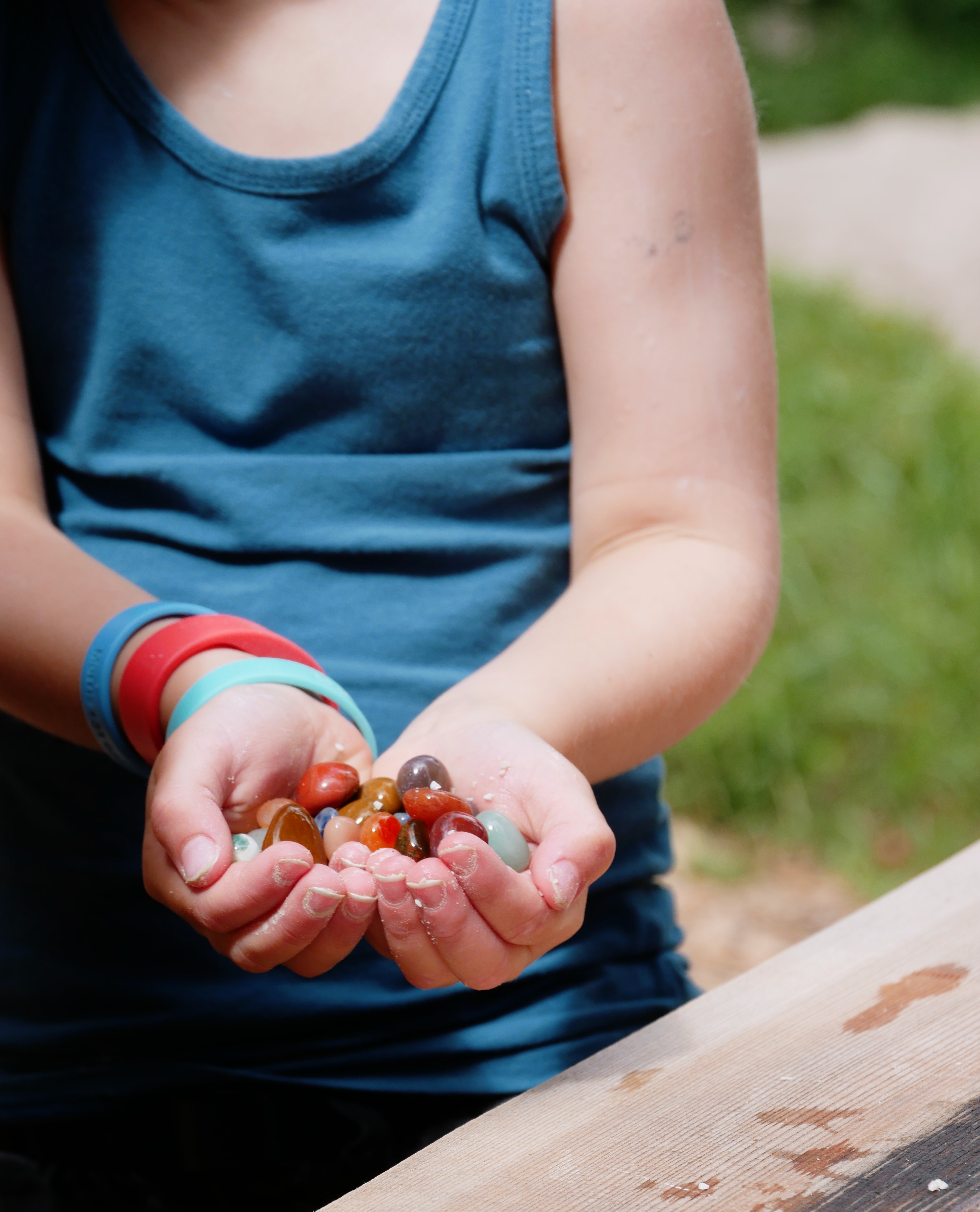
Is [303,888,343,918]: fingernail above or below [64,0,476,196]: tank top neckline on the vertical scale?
below

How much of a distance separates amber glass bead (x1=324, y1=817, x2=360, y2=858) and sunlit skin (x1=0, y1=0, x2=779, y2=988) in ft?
0.15

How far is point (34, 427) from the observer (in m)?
0.99

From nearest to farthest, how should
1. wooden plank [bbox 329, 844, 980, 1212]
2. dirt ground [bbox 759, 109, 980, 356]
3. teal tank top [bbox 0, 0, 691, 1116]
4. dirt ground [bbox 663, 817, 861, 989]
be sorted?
wooden plank [bbox 329, 844, 980, 1212], teal tank top [bbox 0, 0, 691, 1116], dirt ground [bbox 663, 817, 861, 989], dirt ground [bbox 759, 109, 980, 356]

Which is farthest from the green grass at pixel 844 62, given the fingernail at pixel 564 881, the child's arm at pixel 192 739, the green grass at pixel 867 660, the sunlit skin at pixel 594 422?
the fingernail at pixel 564 881

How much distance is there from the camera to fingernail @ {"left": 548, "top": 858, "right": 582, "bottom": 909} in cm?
64

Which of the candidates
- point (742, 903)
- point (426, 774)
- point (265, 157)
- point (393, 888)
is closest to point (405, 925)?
point (393, 888)

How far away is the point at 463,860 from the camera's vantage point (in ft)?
2.05

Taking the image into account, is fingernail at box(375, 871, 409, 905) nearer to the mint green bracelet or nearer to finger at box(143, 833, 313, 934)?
finger at box(143, 833, 313, 934)

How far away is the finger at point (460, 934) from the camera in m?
0.63

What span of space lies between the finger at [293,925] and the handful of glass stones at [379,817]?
7cm

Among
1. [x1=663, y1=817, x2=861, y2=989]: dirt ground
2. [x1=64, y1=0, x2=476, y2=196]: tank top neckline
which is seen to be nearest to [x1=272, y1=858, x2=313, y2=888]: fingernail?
[x1=64, y1=0, x2=476, y2=196]: tank top neckline

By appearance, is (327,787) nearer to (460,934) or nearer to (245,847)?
(245,847)

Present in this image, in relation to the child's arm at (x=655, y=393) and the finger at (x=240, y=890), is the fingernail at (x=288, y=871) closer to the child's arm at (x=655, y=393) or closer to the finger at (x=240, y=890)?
the finger at (x=240, y=890)

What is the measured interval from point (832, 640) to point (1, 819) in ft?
6.82
